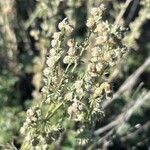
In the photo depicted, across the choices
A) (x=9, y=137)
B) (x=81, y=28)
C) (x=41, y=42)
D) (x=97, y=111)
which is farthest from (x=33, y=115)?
(x=81, y=28)

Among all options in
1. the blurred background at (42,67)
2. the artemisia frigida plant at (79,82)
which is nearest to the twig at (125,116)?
the blurred background at (42,67)

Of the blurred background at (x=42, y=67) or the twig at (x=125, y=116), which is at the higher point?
the blurred background at (x=42, y=67)

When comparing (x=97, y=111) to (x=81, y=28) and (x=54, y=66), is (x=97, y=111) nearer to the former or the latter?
(x=54, y=66)

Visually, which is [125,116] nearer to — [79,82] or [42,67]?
[42,67]

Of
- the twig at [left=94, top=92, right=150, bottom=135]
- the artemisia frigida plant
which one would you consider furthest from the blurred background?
the artemisia frigida plant

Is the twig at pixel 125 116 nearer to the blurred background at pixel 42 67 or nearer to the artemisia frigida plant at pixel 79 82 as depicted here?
the blurred background at pixel 42 67

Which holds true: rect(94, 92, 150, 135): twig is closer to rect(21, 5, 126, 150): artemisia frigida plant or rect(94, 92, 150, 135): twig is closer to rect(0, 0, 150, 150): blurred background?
rect(0, 0, 150, 150): blurred background
